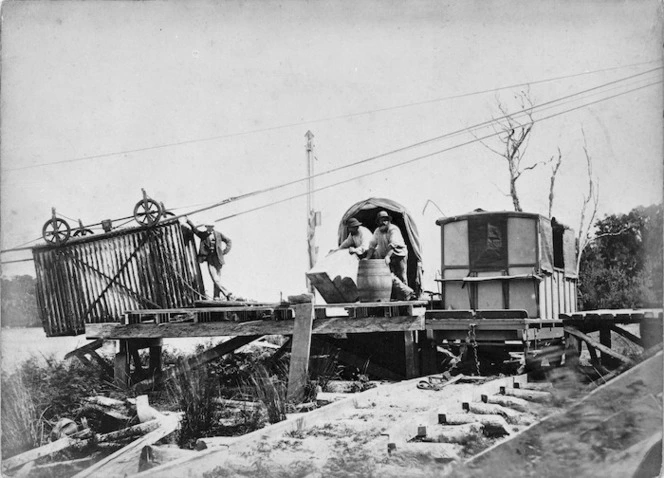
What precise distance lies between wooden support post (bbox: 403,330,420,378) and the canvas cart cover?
9.98ft

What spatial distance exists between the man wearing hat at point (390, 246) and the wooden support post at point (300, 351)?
7.66 feet

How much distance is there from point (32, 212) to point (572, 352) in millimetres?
10017

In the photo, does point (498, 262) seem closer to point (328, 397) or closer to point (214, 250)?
point (328, 397)

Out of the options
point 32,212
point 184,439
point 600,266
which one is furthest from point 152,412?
point 600,266

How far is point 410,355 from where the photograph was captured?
36.3ft

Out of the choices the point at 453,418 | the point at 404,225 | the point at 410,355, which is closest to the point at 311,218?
the point at 404,225

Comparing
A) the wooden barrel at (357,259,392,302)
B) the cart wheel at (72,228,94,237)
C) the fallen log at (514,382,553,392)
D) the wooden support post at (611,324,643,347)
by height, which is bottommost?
the fallen log at (514,382,553,392)

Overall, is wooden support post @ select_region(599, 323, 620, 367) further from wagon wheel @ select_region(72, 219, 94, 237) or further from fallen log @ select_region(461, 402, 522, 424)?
wagon wheel @ select_region(72, 219, 94, 237)

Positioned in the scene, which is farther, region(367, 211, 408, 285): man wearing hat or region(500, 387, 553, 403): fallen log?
region(367, 211, 408, 285): man wearing hat

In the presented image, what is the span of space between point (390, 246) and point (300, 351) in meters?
3.18

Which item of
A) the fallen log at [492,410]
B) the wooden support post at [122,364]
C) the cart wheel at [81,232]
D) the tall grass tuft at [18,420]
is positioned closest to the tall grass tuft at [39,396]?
the tall grass tuft at [18,420]

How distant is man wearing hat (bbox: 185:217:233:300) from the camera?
13414 millimetres

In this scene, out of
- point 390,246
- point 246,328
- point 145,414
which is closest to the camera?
point 145,414

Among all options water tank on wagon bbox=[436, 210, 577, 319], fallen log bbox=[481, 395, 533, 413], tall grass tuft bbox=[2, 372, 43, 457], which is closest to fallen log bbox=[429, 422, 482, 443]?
fallen log bbox=[481, 395, 533, 413]
